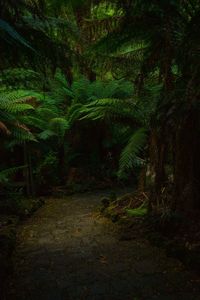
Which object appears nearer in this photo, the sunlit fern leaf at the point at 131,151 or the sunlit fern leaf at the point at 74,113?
the sunlit fern leaf at the point at 131,151

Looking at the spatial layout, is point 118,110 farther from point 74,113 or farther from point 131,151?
point 74,113

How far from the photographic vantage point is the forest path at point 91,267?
3613mm

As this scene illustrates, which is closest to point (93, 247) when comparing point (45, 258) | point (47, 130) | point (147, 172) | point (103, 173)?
point (45, 258)

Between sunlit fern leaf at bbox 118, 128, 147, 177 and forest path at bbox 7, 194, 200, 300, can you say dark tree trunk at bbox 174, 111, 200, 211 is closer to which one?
forest path at bbox 7, 194, 200, 300

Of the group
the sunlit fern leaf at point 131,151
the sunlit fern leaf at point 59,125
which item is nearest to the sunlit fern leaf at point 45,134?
the sunlit fern leaf at point 59,125

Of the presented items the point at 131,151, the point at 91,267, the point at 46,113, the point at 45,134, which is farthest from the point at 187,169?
the point at 46,113

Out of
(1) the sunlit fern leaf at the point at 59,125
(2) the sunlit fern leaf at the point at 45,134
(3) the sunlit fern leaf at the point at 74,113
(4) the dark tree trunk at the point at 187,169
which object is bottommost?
(4) the dark tree trunk at the point at 187,169

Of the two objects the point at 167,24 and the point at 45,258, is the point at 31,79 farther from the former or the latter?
the point at 45,258

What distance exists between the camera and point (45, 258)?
470 centimetres

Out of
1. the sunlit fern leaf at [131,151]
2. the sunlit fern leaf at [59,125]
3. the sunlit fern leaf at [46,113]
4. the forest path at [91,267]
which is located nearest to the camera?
the forest path at [91,267]

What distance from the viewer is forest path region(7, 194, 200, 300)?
3.61 m

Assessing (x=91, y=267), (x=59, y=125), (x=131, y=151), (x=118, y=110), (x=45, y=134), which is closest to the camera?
(x=91, y=267)

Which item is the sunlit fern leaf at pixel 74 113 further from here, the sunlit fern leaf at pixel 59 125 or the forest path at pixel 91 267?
the forest path at pixel 91 267

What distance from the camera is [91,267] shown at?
4.34 metres
